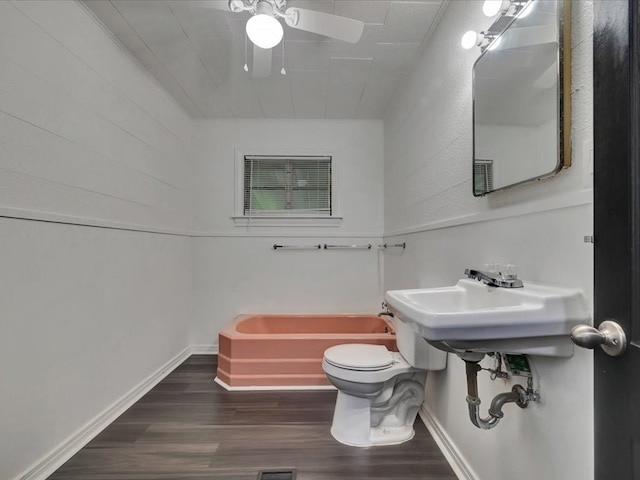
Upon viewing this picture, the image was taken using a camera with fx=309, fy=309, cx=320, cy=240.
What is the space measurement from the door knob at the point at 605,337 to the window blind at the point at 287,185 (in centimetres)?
257

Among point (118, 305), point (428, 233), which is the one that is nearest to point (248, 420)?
point (118, 305)

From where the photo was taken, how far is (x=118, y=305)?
196cm

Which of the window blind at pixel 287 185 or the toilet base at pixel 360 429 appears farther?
the window blind at pixel 287 185

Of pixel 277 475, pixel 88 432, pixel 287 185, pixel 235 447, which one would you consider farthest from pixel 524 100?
pixel 88 432

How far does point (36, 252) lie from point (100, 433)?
1.08 meters

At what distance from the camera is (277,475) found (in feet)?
4.70

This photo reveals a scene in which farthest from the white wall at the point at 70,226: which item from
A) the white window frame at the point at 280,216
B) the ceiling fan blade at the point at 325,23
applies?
the ceiling fan blade at the point at 325,23

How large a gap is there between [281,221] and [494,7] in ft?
7.45

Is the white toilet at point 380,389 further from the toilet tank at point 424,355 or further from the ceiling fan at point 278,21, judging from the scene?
the ceiling fan at point 278,21

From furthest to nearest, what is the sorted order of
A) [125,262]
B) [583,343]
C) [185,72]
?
1. [185,72]
2. [125,262]
3. [583,343]

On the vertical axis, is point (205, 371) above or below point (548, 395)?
below

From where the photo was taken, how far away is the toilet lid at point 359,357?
1.67 meters

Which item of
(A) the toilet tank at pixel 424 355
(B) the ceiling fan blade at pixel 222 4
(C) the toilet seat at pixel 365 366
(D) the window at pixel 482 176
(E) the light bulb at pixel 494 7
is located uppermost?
(B) the ceiling fan blade at pixel 222 4

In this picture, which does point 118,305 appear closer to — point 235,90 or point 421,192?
point 235,90
